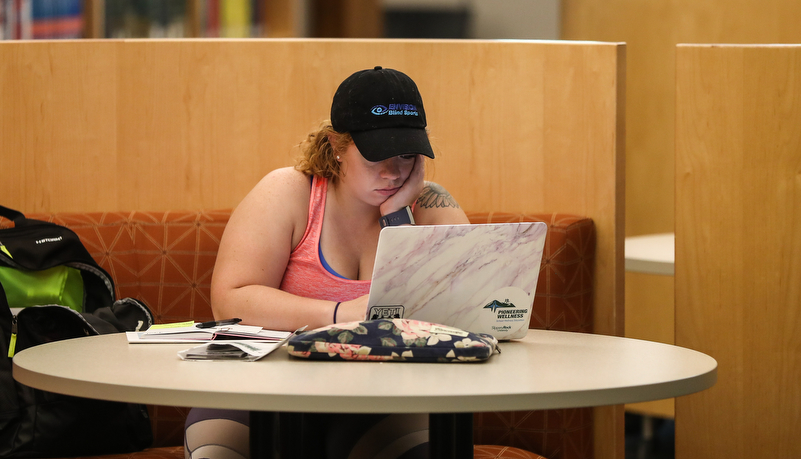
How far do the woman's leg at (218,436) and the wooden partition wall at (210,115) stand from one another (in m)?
0.92

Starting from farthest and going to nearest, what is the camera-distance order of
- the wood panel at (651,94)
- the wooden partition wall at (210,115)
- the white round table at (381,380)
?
the wood panel at (651,94), the wooden partition wall at (210,115), the white round table at (381,380)

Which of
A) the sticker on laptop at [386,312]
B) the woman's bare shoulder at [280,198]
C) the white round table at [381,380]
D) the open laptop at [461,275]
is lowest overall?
the white round table at [381,380]

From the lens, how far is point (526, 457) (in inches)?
65.4

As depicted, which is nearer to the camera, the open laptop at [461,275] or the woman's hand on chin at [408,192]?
the open laptop at [461,275]

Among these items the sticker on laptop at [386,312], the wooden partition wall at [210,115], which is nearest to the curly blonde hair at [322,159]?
the wooden partition wall at [210,115]

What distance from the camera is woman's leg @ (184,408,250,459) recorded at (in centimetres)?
125

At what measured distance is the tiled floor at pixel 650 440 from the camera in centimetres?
329

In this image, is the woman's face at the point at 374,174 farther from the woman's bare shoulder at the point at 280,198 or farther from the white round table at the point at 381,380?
the white round table at the point at 381,380

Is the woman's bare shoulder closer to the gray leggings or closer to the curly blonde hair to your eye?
the curly blonde hair

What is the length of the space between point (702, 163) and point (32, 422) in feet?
4.95

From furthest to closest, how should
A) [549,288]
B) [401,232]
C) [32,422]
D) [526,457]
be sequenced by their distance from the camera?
[549,288]
[526,457]
[32,422]
[401,232]

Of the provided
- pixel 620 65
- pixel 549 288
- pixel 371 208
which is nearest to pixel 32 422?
pixel 371 208

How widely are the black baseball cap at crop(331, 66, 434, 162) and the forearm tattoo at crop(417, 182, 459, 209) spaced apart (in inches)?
10.1

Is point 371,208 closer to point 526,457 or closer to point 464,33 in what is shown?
point 526,457
